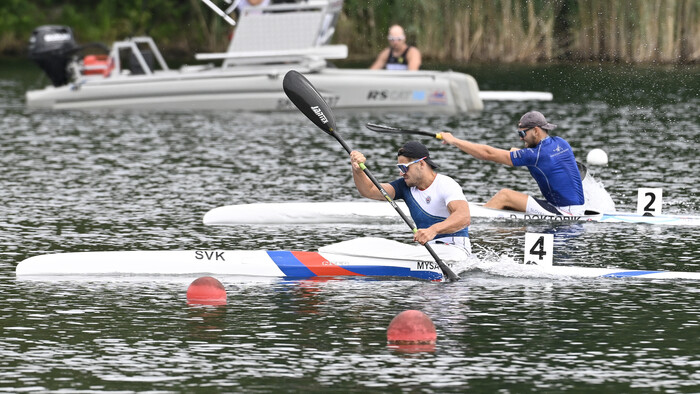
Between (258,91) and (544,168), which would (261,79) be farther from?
(544,168)

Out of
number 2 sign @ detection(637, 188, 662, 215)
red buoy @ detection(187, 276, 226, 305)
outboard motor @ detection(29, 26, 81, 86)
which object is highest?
outboard motor @ detection(29, 26, 81, 86)

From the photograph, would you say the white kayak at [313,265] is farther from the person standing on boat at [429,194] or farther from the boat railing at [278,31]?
the boat railing at [278,31]

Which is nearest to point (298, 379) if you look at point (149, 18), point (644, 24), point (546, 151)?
point (546, 151)

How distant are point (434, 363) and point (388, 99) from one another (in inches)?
695

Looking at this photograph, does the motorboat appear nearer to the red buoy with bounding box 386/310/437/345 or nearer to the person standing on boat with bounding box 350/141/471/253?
the person standing on boat with bounding box 350/141/471/253

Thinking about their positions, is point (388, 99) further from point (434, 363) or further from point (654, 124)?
point (434, 363)

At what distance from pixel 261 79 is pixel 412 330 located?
1794 cm

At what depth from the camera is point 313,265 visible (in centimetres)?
1335

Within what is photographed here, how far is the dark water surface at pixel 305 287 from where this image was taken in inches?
389

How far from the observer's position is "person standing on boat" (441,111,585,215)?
1627 centimetres

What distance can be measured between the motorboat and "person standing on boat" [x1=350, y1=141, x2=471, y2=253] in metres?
14.0

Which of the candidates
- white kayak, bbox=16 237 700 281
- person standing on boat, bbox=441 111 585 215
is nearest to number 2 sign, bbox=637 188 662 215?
person standing on boat, bbox=441 111 585 215

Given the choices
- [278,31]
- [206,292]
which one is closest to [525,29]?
[278,31]

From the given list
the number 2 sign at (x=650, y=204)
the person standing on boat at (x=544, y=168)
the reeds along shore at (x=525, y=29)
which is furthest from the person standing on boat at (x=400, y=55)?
the number 2 sign at (x=650, y=204)
